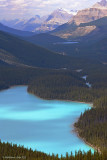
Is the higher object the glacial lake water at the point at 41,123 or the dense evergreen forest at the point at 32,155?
the dense evergreen forest at the point at 32,155

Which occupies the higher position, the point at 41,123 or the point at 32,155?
the point at 32,155

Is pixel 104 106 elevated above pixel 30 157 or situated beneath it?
situated beneath

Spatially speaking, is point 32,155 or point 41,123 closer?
point 32,155

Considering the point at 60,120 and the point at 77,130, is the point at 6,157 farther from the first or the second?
the point at 60,120

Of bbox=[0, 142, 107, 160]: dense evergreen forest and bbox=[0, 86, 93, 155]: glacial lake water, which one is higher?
bbox=[0, 142, 107, 160]: dense evergreen forest

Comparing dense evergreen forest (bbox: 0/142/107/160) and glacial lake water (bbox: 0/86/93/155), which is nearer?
dense evergreen forest (bbox: 0/142/107/160)

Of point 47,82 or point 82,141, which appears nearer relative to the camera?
point 82,141

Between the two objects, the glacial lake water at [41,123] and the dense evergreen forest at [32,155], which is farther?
the glacial lake water at [41,123]

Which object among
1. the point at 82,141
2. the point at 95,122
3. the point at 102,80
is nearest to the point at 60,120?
the point at 95,122
